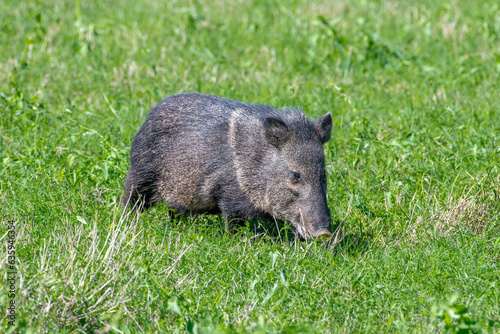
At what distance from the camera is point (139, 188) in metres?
5.53

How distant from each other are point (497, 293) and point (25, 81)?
218 inches

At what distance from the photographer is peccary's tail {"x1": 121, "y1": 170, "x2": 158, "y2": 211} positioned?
5.51 m

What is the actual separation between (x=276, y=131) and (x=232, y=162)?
1.35 ft

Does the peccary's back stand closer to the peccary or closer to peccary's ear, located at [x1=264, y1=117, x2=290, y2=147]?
the peccary

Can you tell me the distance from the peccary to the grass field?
0.61 ft

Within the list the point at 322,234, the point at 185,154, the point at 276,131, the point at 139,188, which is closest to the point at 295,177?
the point at 276,131

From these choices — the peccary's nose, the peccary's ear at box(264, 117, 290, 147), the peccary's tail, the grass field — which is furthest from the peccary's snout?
the peccary's tail

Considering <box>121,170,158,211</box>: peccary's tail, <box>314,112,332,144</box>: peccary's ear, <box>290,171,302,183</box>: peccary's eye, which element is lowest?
<box>121,170,158,211</box>: peccary's tail

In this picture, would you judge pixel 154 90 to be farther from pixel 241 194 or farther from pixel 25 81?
pixel 241 194

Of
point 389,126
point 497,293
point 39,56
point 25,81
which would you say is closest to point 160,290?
point 497,293

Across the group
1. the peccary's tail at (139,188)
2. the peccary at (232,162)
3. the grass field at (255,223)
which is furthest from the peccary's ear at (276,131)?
the peccary's tail at (139,188)

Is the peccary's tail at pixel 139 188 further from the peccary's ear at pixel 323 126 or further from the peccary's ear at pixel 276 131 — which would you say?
the peccary's ear at pixel 323 126

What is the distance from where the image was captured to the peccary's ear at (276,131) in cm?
502

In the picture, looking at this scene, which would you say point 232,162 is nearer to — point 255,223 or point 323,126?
point 255,223
